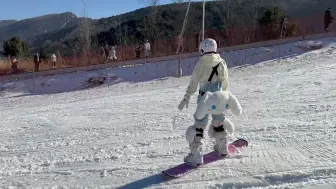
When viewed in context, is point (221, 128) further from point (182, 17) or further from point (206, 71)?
point (182, 17)

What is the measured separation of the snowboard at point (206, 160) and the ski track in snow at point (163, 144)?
0.29 ft

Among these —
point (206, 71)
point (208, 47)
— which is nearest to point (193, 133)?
point (206, 71)

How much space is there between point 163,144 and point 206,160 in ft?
4.18

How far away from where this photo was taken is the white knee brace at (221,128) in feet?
16.4

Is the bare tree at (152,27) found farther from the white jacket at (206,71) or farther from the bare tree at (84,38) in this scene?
the white jacket at (206,71)

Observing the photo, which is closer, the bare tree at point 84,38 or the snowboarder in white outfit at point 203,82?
the snowboarder in white outfit at point 203,82

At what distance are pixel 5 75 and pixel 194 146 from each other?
20.1 metres

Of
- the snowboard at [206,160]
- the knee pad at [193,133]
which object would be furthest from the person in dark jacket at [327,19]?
the knee pad at [193,133]

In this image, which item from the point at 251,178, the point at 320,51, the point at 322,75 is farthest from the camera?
the point at 320,51

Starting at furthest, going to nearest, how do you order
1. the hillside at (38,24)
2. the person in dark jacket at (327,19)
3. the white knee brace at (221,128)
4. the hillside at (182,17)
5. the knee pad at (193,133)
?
the hillside at (38,24) < the hillside at (182,17) < the person in dark jacket at (327,19) < the white knee brace at (221,128) < the knee pad at (193,133)

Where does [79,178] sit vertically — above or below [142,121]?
below

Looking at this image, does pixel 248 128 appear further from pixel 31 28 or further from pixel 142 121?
pixel 31 28

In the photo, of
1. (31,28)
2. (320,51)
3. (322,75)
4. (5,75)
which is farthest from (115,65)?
(31,28)

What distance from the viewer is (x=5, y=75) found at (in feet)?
73.5
